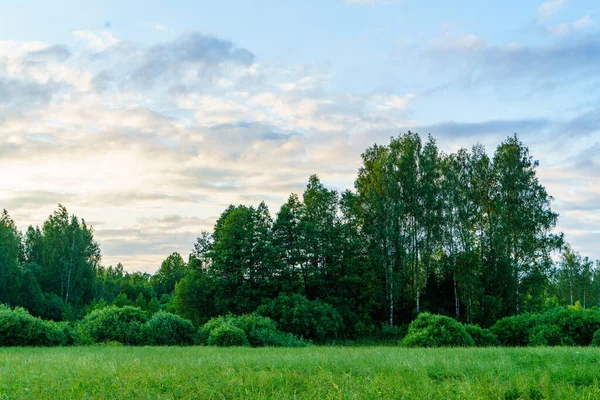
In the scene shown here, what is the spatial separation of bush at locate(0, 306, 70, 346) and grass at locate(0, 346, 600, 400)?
14.5m

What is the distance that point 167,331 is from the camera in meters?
29.4

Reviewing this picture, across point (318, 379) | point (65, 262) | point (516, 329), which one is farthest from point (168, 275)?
point (318, 379)

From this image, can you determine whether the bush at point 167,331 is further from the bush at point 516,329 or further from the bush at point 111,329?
the bush at point 516,329

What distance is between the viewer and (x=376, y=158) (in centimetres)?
5369

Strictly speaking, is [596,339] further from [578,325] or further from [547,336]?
[547,336]

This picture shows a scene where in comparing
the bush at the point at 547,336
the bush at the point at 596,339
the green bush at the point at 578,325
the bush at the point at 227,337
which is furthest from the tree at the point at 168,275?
the bush at the point at 596,339

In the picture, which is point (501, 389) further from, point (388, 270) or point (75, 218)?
point (75, 218)

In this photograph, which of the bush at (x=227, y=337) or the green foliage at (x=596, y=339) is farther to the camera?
the bush at (x=227, y=337)

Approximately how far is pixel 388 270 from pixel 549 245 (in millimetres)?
15056

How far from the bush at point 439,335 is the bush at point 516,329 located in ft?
19.0

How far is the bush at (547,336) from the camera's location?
30469 millimetres

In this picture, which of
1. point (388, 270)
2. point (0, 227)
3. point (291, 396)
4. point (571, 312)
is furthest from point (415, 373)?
point (0, 227)

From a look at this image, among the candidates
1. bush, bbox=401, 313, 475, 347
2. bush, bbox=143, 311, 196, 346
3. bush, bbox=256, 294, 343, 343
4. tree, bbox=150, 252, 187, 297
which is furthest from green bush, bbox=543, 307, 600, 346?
tree, bbox=150, 252, 187, 297

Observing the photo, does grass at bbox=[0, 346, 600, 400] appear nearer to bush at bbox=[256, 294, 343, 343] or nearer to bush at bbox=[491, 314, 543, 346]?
bush at bbox=[491, 314, 543, 346]
